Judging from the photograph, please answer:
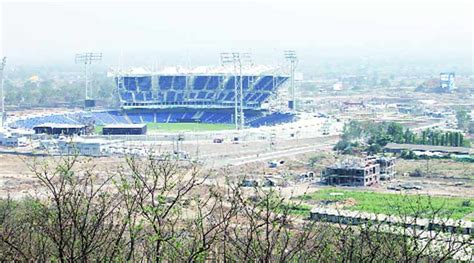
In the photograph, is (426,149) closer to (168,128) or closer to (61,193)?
(168,128)

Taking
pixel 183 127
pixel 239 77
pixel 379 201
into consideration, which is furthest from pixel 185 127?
pixel 379 201

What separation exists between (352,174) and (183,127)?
1944cm

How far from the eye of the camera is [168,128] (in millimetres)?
43594

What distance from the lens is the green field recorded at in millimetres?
42625

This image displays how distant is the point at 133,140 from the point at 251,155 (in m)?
7.42

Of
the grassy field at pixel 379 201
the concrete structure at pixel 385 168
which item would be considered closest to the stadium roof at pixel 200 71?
the concrete structure at pixel 385 168

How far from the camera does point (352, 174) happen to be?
2623cm

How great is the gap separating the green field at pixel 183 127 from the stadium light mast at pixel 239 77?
983 mm

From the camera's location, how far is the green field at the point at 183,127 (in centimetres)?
4262

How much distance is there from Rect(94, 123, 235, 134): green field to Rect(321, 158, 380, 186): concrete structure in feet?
53.6

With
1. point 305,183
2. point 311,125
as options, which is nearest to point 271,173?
point 305,183

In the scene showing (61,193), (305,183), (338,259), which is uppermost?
(61,193)

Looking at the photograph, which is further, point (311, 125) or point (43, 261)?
point (311, 125)

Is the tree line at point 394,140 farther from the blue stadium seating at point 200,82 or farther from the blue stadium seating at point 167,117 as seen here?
the blue stadium seating at point 200,82
